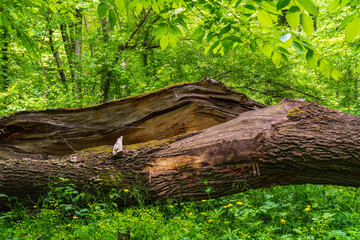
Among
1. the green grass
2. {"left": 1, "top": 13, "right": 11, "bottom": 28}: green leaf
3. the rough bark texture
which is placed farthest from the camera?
the rough bark texture

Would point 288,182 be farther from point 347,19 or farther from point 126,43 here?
point 126,43

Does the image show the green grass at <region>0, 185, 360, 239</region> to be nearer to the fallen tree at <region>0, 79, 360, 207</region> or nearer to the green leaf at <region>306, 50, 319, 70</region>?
the fallen tree at <region>0, 79, 360, 207</region>

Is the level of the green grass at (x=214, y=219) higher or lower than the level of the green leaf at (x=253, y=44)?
lower

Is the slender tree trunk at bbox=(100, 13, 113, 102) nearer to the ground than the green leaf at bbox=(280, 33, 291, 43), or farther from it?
farther from it

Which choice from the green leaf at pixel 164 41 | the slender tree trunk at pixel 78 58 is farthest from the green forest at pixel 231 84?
the slender tree trunk at pixel 78 58

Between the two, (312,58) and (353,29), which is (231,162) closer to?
(312,58)

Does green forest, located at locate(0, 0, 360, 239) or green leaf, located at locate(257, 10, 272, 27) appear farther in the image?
green forest, located at locate(0, 0, 360, 239)

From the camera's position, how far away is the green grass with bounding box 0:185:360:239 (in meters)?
2.71

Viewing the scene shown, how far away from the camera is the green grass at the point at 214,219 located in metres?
2.71

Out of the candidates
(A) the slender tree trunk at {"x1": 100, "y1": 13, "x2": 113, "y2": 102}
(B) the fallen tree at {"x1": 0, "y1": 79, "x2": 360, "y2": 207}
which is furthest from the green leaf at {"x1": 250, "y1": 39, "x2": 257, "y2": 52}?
(A) the slender tree trunk at {"x1": 100, "y1": 13, "x2": 113, "y2": 102}

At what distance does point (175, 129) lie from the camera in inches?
183

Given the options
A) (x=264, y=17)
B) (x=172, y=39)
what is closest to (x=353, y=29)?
(x=264, y=17)

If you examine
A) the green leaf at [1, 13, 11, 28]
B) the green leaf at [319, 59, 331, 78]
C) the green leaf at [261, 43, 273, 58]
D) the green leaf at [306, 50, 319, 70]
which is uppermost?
the green leaf at [1, 13, 11, 28]

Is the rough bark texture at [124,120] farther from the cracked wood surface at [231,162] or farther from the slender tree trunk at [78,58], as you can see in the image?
the slender tree trunk at [78,58]
